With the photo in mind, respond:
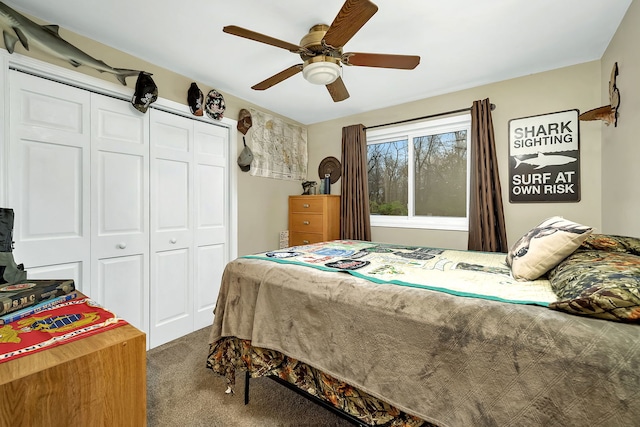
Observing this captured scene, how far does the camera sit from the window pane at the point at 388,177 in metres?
3.35

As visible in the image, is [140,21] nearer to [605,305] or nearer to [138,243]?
[138,243]

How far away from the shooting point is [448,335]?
3.18 feet

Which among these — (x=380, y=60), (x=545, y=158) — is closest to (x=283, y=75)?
(x=380, y=60)

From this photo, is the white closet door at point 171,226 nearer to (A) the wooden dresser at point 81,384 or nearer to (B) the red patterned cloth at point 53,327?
(B) the red patterned cloth at point 53,327

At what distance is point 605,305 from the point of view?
0.80 m

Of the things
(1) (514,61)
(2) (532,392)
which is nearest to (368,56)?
(1) (514,61)

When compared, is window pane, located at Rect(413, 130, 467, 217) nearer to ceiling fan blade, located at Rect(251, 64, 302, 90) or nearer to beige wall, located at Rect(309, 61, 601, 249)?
beige wall, located at Rect(309, 61, 601, 249)

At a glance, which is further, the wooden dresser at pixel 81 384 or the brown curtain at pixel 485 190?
the brown curtain at pixel 485 190

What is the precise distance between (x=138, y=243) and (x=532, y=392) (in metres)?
2.70

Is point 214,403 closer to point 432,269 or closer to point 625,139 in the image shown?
point 432,269

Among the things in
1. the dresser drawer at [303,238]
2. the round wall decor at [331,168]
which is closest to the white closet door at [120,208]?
the dresser drawer at [303,238]

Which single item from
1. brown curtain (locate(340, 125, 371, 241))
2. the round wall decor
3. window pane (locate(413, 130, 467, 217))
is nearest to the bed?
window pane (locate(413, 130, 467, 217))

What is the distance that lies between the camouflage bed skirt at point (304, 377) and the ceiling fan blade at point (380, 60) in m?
1.87

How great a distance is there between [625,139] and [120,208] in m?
3.70
